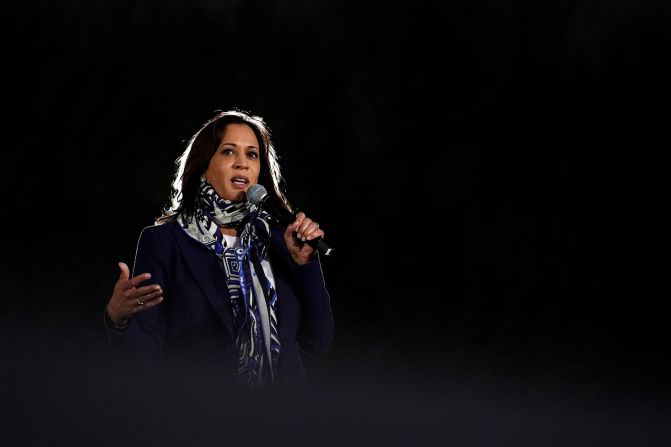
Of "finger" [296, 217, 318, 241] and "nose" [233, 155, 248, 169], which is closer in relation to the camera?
"finger" [296, 217, 318, 241]

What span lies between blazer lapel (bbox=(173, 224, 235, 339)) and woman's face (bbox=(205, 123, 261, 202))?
0.53 feet

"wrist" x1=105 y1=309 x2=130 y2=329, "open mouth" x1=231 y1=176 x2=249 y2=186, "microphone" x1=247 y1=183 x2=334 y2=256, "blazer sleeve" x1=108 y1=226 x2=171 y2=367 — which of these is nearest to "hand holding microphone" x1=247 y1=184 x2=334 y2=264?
"microphone" x1=247 y1=183 x2=334 y2=256

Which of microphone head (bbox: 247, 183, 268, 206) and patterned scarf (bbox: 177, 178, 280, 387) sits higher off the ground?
microphone head (bbox: 247, 183, 268, 206)

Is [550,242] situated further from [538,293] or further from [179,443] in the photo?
[179,443]

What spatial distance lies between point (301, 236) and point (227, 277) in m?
0.27

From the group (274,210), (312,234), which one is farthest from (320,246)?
A: (274,210)

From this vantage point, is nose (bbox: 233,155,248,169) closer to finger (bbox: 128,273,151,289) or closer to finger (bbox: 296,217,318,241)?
finger (bbox: 296,217,318,241)

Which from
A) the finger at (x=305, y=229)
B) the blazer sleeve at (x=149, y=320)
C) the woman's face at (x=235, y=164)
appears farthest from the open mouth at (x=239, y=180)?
the finger at (x=305, y=229)

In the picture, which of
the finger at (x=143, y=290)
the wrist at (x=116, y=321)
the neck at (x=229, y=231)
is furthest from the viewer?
the neck at (x=229, y=231)

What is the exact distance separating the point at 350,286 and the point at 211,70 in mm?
824

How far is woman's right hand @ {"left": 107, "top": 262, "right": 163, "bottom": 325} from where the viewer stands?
60.4 inches

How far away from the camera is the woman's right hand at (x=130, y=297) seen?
1.53m

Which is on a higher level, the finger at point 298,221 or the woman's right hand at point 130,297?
the finger at point 298,221

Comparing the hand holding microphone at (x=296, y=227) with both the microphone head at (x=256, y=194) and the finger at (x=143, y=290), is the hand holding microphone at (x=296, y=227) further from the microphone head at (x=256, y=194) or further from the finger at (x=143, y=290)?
the finger at (x=143, y=290)
